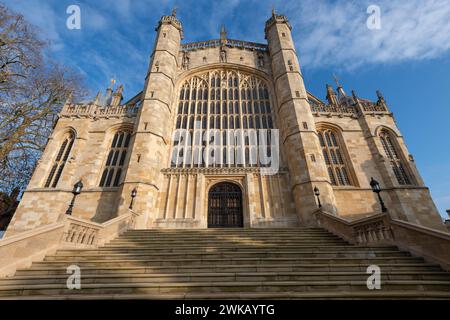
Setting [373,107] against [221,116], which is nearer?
[221,116]

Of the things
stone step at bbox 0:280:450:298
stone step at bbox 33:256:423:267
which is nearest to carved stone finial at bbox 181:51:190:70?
stone step at bbox 33:256:423:267

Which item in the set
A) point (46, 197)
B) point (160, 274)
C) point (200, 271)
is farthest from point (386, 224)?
point (46, 197)

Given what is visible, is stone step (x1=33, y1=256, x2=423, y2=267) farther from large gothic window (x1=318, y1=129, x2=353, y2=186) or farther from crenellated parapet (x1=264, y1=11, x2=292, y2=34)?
crenellated parapet (x1=264, y1=11, x2=292, y2=34)

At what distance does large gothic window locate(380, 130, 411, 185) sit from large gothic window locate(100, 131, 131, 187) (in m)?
18.9

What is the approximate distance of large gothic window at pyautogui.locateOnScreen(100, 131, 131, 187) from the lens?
14.0m

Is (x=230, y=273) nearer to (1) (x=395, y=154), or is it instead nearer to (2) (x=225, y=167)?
(2) (x=225, y=167)

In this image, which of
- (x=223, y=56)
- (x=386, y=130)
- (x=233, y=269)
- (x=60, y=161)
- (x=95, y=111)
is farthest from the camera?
(x=223, y=56)

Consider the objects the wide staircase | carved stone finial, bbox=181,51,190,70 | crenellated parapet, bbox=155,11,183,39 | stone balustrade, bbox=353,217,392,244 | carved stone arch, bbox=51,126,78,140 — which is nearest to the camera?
the wide staircase

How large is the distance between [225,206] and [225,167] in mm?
2614

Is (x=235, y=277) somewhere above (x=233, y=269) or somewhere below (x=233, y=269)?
below

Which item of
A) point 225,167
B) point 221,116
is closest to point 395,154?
point 225,167

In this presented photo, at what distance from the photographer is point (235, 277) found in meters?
4.67

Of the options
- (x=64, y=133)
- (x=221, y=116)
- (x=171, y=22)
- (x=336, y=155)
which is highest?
(x=171, y=22)
